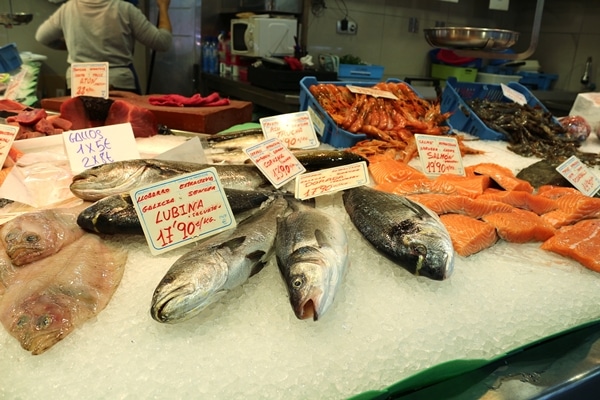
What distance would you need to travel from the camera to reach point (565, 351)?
1.25 m

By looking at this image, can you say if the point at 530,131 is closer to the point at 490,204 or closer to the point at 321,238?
the point at 490,204

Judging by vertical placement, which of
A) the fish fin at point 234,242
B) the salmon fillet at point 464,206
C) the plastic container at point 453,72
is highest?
the plastic container at point 453,72

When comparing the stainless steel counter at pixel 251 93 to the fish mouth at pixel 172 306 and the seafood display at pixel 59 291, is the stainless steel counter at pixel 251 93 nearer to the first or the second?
the seafood display at pixel 59 291

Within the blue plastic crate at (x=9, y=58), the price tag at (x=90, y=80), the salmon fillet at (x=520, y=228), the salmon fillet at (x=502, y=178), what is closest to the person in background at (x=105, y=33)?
the blue plastic crate at (x=9, y=58)

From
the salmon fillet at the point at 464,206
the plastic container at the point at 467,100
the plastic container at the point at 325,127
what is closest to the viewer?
the salmon fillet at the point at 464,206

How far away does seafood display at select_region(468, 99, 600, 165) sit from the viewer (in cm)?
288

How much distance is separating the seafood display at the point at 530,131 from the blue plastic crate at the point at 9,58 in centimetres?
363

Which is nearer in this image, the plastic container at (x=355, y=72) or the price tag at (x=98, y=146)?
the price tag at (x=98, y=146)

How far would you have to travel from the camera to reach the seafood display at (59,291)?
3.50ft

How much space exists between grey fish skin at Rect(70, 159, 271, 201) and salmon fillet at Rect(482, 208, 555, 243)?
900 millimetres

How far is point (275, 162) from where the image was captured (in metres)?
1.87

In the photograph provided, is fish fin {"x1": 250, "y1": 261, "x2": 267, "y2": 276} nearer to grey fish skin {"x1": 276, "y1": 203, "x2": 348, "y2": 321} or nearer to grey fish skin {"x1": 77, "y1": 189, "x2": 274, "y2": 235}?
grey fish skin {"x1": 276, "y1": 203, "x2": 348, "y2": 321}

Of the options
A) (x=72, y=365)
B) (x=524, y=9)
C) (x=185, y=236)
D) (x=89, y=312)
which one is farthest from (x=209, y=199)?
(x=524, y=9)

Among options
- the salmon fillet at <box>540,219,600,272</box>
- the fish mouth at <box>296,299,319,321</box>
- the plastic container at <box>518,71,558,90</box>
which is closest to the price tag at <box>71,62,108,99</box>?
the fish mouth at <box>296,299,319,321</box>
